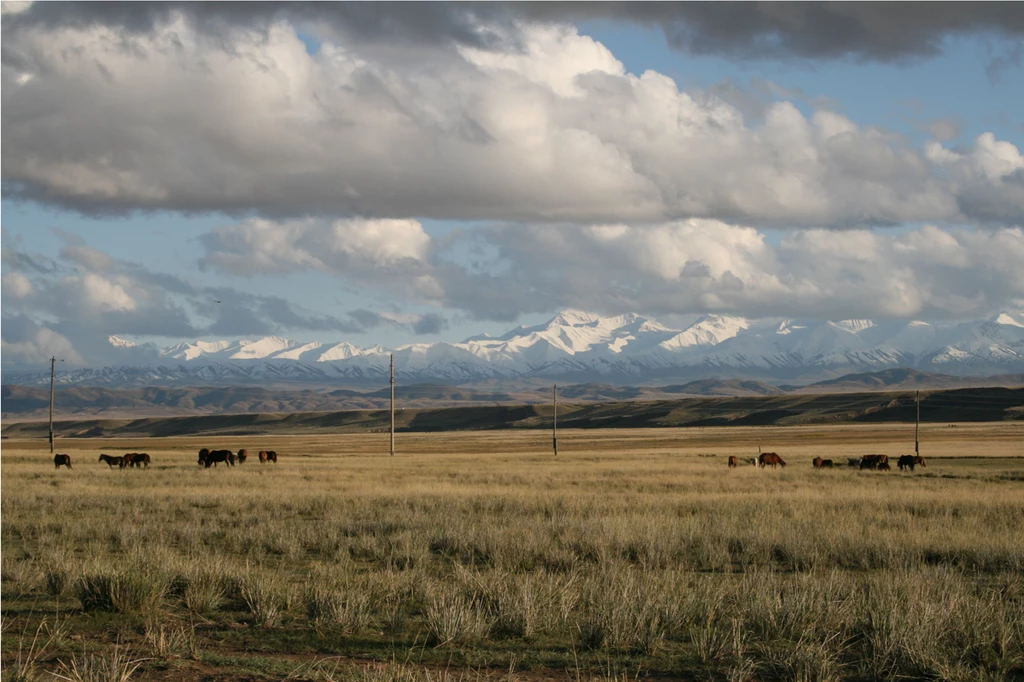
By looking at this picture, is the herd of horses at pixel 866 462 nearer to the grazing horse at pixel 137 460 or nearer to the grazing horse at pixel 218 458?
the grazing horse at pixel 218 458

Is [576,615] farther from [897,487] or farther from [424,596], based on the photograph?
[897,487]

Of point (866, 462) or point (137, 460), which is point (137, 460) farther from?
point (866, 462)

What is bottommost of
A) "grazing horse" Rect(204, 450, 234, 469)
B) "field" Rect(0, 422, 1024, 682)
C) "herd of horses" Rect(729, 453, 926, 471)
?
"herd of horses" Rect(729, 453, 926, 471)

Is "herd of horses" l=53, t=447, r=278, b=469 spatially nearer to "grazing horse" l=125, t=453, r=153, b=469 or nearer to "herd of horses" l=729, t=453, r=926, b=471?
"grazing horse" l=125, t=453, r=153, b=469

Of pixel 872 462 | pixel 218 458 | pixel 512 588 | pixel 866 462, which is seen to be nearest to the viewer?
pixel 512 588

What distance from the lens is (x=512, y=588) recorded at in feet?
44.0

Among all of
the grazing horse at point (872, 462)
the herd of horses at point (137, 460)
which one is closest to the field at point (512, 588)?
the grazing horse at point (872, 462)

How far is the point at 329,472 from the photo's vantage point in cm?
4572

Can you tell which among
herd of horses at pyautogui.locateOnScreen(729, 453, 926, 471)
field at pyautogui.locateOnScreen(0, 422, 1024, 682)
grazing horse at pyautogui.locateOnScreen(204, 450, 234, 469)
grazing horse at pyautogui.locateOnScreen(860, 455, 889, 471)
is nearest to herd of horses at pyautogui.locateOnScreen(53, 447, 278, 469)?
grazing horse at pyautogui.locateOnScreen(204, 450, 234, 469)

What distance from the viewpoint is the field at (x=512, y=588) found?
10.2 meters

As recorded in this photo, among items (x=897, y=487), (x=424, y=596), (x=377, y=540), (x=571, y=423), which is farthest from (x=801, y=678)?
(x=571, y=423)

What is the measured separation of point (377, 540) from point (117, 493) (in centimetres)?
1514

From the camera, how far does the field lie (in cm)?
1022

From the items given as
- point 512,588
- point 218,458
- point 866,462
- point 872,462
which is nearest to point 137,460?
point 218,458
